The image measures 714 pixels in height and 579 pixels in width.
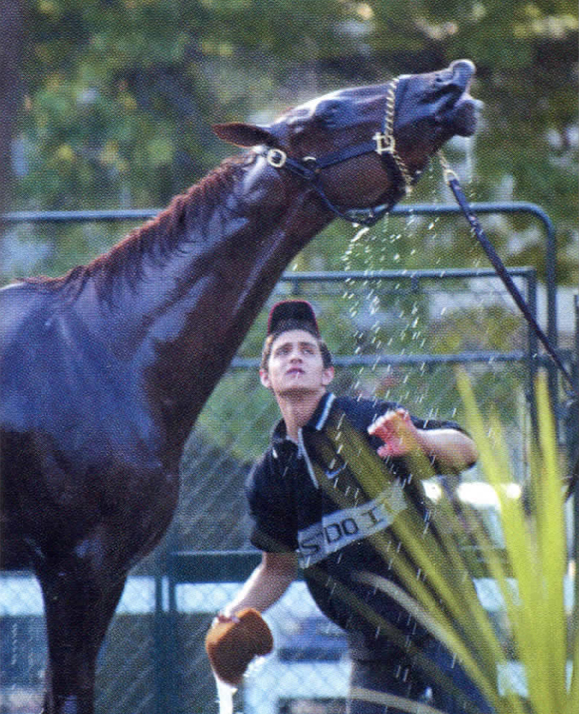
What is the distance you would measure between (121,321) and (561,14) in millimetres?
6334

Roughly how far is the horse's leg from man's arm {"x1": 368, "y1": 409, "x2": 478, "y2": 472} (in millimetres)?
762

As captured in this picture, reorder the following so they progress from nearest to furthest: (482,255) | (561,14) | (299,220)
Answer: (299,220) < (482,255) < (561,14)

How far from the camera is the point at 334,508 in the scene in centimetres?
333

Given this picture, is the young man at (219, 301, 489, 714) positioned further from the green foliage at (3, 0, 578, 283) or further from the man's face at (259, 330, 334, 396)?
the green foliage at (3, 0, 578, 283)

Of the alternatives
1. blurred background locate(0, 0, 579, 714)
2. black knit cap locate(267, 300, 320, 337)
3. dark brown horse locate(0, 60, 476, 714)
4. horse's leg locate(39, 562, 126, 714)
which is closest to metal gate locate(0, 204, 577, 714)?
blurred background locate(0, 0, 579, 714)

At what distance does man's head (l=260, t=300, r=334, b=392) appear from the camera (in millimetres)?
3395

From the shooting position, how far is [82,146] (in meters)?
8.85

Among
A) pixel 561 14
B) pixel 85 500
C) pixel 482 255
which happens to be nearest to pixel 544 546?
pixel 85 500

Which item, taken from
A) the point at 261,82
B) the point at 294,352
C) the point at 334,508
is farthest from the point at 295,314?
the point at 261,82

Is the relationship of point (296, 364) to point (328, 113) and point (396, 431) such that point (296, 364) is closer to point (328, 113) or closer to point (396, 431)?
point (396, 431)

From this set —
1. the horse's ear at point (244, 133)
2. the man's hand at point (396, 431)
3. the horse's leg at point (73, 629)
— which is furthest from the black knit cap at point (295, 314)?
the horse's leg at point (73, 629)

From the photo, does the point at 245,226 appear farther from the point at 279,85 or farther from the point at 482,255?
the point at 279,85

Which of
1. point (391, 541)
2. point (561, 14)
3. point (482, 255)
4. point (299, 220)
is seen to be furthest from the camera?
point (561, 14)

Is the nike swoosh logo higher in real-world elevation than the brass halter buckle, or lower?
lower
